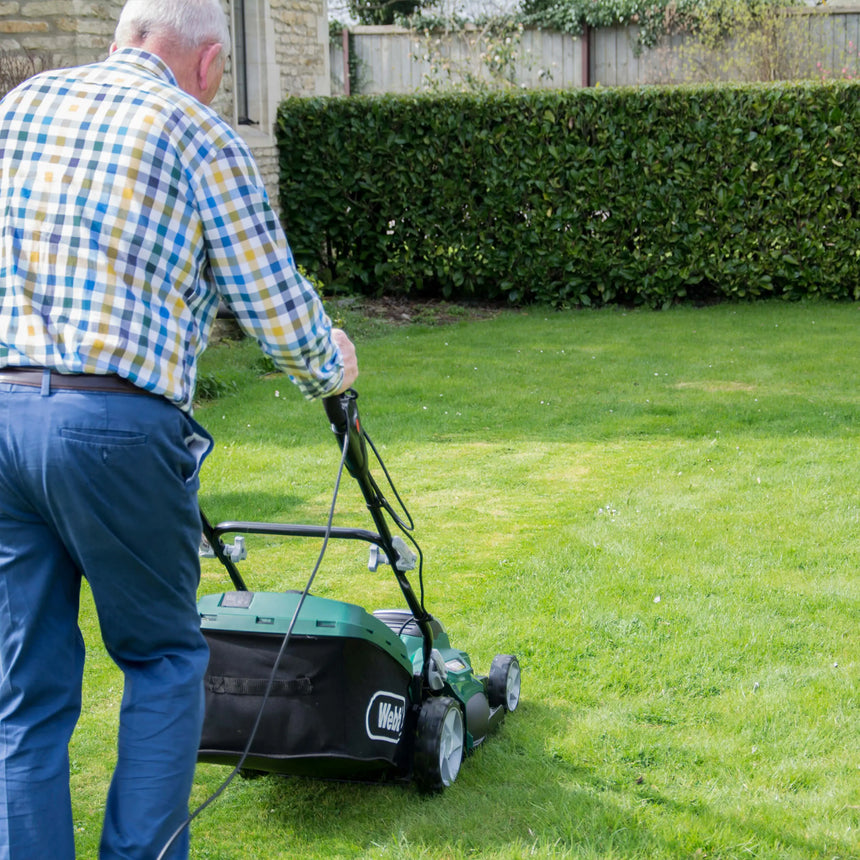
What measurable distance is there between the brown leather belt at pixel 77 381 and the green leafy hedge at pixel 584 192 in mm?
10261

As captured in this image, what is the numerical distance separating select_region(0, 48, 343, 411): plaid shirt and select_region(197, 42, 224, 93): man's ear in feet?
0.46

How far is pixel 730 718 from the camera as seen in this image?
3.59 metres

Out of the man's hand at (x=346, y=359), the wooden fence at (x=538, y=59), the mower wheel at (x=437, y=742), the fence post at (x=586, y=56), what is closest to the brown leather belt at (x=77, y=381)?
the man's hand at (x=346, y=359)

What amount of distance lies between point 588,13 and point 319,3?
9.05 m

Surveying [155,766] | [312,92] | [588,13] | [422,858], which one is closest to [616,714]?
[422,858]

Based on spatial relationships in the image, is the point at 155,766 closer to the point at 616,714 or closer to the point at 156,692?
the point at 156,692

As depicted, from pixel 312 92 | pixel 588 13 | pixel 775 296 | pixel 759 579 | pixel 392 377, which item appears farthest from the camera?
pixel 588 13

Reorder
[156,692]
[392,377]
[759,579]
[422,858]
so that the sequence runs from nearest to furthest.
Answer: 1. [156,692]
2. [422,858]
3. [759,579]
4. [392,377]

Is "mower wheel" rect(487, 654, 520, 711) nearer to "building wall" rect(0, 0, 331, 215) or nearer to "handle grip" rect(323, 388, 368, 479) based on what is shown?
"handle grip" rect(323, 388, 368, 479)

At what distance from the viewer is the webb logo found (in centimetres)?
293

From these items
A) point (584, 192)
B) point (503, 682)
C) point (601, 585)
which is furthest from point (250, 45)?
point (503, 682)

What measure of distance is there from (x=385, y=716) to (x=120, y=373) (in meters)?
1.25

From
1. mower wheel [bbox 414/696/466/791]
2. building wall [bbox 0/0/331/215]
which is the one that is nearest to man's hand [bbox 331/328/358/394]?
mower wheel [bbox 414/696/466/791]

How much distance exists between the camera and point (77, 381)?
A: 2.17 metres
